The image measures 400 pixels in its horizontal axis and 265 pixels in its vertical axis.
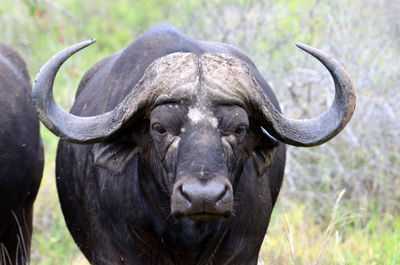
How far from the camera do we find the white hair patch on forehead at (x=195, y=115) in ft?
16.1

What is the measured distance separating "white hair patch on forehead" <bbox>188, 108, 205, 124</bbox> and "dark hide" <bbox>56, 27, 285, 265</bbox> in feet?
1.05

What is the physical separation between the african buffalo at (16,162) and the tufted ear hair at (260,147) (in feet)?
6.70

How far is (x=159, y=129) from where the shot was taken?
5.07m

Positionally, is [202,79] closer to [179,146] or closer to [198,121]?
[198,121]

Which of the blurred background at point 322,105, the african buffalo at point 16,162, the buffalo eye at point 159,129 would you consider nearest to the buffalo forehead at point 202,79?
the buffalo eye at point 159,129

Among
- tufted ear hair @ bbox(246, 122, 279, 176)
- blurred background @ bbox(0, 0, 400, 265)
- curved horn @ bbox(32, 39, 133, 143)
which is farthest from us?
blurred background @ bbox(0, 0, 400, 265)

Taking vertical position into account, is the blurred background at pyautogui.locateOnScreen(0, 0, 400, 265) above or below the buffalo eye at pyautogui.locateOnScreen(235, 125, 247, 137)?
below

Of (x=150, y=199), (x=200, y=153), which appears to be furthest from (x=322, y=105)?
(x=200, y=153)

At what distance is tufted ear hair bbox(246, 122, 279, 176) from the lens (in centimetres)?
536

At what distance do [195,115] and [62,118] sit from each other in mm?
794

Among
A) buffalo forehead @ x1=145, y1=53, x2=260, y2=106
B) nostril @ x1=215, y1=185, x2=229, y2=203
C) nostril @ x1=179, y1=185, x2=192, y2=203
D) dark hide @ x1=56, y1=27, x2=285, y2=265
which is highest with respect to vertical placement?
buffalo forehead @ x1=145, y1=53, x2=260, y2=106

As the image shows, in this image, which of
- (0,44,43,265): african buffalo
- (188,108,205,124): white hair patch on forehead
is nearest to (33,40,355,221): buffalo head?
(188,108,205,124): white hair patch on forehead

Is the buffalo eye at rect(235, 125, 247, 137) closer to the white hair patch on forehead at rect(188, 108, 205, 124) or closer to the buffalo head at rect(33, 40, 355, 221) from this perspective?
the buffalo head at rect(33, 40, 355, 221)

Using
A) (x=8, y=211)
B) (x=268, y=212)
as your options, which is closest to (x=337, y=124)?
(x=268, y=212)
